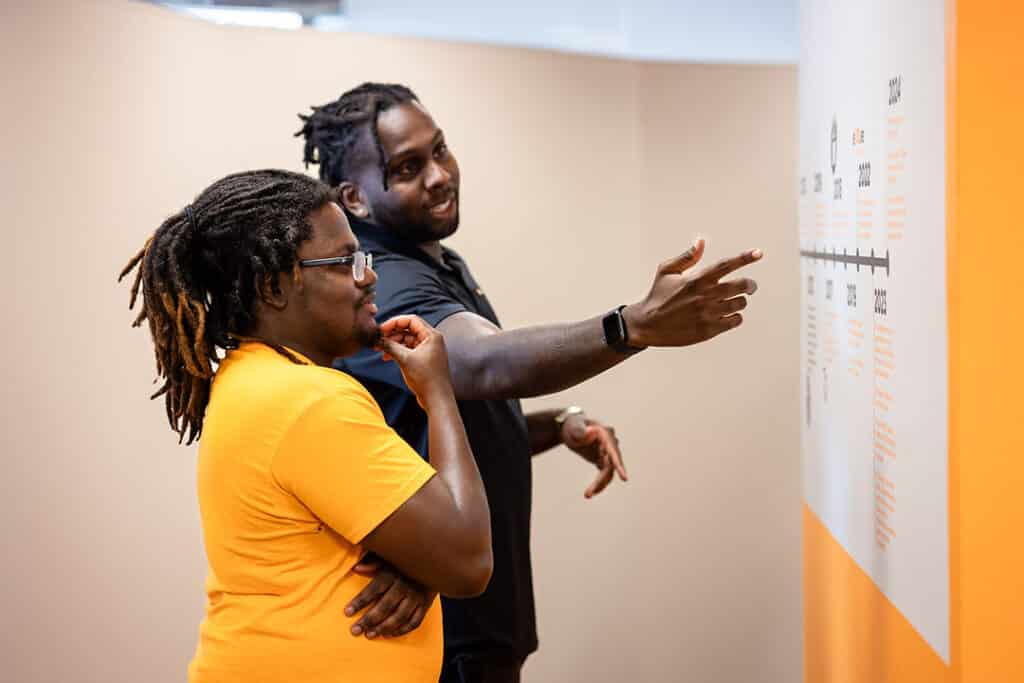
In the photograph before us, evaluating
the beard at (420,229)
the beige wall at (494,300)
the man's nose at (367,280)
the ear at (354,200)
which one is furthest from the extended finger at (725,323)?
the beige wall at (494,300)

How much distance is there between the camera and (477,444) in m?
2.25

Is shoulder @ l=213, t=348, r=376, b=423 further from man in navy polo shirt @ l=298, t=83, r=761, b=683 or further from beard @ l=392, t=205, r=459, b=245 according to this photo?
beard @ l=392, t=205, r=459, b=245

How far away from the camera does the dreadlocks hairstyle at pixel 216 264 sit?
5.41 feet

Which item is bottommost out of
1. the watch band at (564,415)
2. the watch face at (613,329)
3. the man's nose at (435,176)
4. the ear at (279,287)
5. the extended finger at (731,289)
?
the watch band at (564,415)

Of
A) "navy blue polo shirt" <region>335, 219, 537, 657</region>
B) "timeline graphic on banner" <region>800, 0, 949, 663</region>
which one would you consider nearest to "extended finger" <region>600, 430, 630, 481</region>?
"navy blue polo shirt" <region>335, 219, 537, 657</region>

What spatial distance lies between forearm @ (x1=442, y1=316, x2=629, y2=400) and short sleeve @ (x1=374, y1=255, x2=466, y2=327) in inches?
4.5

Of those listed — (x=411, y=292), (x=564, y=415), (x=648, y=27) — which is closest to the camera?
(x=411, y=292)

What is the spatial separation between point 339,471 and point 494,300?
238cm

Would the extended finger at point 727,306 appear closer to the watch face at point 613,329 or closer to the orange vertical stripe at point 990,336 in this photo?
the watch face at point 613,329

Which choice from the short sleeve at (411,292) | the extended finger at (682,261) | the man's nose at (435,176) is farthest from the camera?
the man's nose at (435,176)

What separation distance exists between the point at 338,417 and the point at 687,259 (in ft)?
1.71

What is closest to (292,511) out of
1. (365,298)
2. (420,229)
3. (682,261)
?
(365,298)

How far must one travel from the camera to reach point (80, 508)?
2.90 metres

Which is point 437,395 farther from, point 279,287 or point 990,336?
point 990,336
